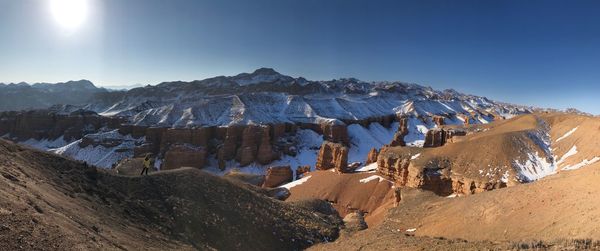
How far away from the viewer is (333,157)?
207 feet

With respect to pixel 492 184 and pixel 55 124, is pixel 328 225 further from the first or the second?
pixel 55 124

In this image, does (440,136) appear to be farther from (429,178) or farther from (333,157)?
(429,178)

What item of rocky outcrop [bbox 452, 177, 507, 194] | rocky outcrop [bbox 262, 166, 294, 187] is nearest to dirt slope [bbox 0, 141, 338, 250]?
rocky outcrop [bbox 452, 177, 507, 194]

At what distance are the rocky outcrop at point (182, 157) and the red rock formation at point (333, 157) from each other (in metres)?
26.1

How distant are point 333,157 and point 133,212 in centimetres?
Result: 4453

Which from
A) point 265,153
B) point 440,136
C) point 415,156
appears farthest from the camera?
point 265,153

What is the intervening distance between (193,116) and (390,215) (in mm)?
86090

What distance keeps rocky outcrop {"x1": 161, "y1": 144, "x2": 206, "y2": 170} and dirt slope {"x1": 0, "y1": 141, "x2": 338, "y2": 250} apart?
4811 cm

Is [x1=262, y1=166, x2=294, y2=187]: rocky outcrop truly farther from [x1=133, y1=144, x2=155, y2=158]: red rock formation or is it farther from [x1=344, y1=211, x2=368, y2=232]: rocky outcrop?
[x1=133, y1=144, x2=155, y2=158]: red rock formation

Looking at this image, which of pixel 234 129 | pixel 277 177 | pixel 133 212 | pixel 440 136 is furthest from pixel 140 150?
pixel 133 212

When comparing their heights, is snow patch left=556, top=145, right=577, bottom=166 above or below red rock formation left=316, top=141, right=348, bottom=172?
A: above

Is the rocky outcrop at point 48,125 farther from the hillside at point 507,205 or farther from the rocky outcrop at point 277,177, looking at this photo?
the hillside at point 507,205

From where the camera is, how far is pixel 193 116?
351 feet

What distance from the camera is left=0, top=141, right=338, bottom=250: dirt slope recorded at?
1270 cm
